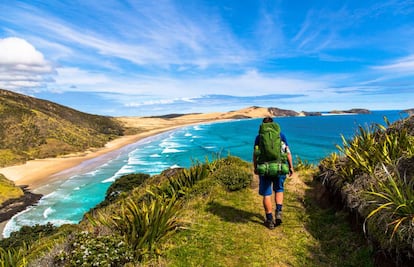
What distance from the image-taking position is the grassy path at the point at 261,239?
4.92 meters

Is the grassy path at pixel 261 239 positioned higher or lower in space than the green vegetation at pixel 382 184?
lower

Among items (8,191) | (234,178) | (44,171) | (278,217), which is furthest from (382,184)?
(44,171)

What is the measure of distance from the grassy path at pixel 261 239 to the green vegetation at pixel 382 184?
0.52 meters

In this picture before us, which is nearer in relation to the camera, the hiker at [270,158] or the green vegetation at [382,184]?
the green vegetation at [382,184]

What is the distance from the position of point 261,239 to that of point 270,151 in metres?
1.69

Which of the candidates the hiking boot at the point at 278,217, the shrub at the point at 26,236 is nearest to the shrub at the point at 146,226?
the hiking boot at the point at 278,217

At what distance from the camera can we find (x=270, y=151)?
568cm

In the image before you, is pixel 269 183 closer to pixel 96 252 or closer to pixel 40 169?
pixel 96 252

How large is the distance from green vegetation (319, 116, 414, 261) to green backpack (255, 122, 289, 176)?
5.00ft

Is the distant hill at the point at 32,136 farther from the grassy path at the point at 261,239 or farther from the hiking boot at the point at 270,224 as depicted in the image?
the hiking boot at the point at 270,224

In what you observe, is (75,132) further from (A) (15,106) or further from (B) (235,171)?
(B) (235,171)

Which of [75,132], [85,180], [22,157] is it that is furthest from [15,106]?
[85,180]

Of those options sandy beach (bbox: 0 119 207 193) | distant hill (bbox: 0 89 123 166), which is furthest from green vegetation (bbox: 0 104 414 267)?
Answer: distant hill (bbox: 0 89 123 166)

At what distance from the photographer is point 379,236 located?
13.9 feet
